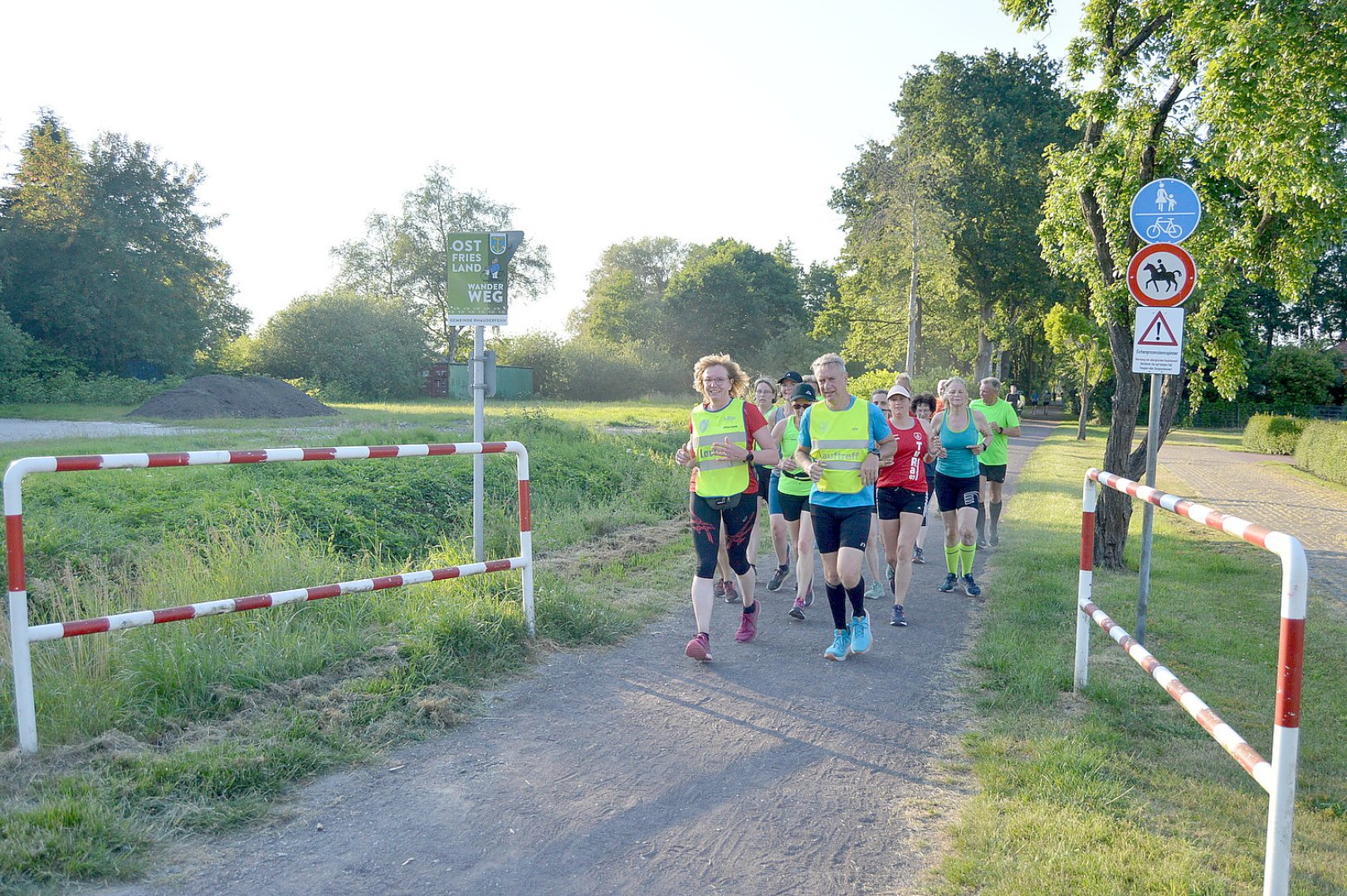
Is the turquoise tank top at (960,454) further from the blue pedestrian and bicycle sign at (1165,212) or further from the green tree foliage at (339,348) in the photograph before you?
the green tree foliage at (339,348)

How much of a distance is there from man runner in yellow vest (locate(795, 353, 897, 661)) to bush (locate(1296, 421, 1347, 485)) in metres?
Answer: 21.6

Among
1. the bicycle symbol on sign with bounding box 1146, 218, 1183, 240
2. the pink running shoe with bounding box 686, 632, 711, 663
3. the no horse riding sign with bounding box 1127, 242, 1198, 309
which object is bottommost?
the pink running shoe with bounding box 686, 632, 711, 663

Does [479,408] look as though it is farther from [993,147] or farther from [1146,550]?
[993,147]

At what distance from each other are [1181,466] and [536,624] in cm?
2396

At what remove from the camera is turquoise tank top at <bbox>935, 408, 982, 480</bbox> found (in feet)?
28.3

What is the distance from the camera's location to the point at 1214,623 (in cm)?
773

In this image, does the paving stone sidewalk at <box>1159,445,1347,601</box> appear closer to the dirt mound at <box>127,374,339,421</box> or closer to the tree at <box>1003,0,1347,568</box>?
the tree at <box>1003,0,1347,568</box>

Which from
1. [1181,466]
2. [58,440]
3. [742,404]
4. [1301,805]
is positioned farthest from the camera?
[1181,466]

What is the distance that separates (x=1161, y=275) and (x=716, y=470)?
347cm

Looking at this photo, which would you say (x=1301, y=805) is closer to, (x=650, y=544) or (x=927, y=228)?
(x=650, y=544)

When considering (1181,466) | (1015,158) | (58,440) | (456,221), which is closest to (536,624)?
(58,440)

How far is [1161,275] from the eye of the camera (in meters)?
6.70

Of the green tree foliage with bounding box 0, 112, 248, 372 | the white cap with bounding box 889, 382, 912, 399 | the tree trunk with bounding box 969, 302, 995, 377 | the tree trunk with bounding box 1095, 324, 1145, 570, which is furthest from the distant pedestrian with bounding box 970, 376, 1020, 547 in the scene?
the green tree foliage with bounding box 0, 112, 248, 372

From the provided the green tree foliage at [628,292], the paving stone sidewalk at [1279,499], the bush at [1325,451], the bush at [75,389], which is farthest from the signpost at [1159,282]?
the green tree foliage at [628,292]
